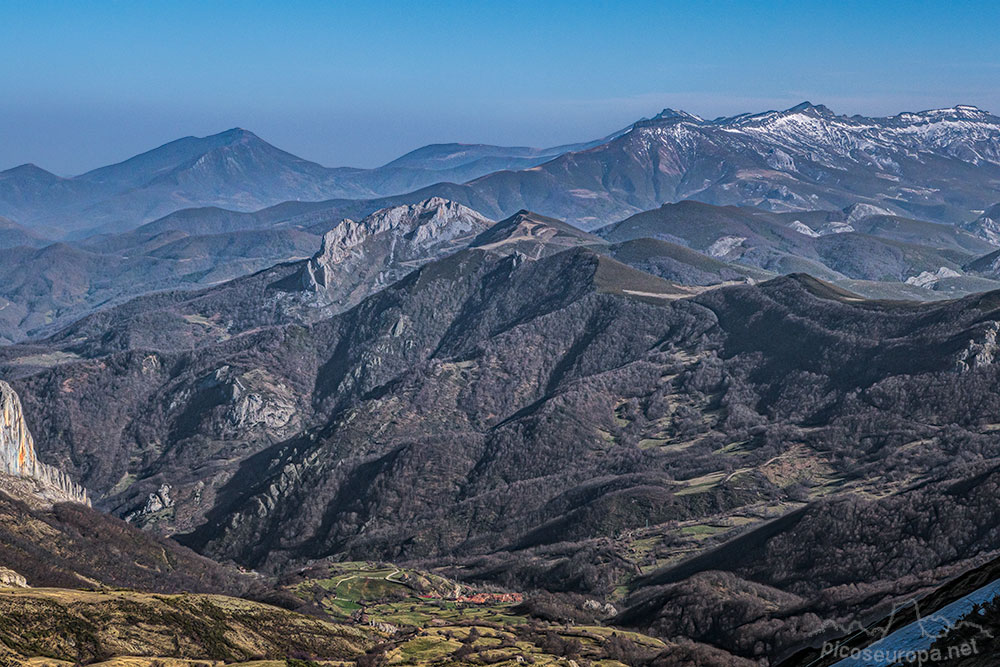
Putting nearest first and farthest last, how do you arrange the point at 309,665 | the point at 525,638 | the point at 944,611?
the point at 944,611
the point at 309,665
the point at 525,638

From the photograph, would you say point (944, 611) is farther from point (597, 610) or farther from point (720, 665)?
point (597, 610)

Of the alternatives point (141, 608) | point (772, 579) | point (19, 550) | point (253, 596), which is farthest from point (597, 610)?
point (19, 550)

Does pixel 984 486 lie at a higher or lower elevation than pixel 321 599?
higher

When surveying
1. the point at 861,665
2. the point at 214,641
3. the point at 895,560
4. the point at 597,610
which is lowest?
the point at 597,610

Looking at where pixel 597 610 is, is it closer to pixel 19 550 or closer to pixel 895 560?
pixel 895 560

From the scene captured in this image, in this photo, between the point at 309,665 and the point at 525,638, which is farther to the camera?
the point at 525,638

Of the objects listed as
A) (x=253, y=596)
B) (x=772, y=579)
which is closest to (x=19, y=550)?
(x=253, y=596)

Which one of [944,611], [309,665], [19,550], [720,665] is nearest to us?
A: [944,611]

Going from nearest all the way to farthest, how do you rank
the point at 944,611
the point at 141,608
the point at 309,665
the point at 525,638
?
1. the point at 944,611
2. the point at 309,665
3. the point at 141,608
4. the point at 525,638

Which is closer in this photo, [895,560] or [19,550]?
[19,550]
